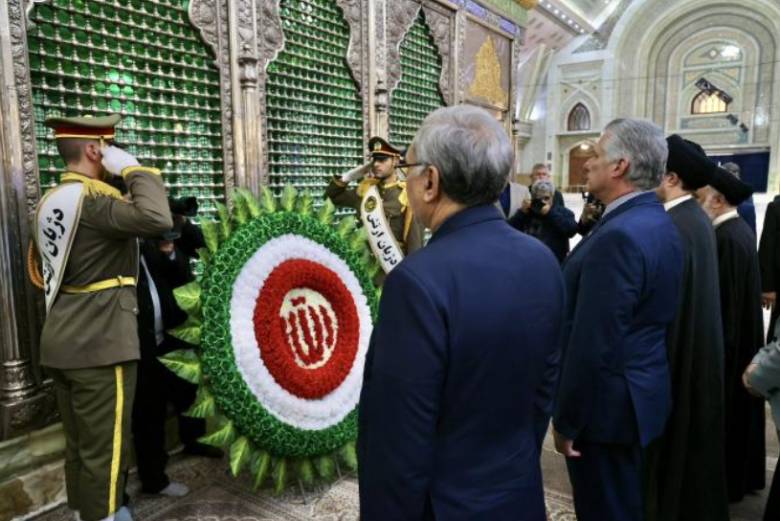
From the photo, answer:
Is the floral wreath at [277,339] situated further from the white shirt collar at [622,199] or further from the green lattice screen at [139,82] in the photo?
the white shirt collar at [622,199]

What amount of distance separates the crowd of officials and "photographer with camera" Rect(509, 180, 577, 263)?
1612 mm

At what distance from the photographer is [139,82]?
9.55ft

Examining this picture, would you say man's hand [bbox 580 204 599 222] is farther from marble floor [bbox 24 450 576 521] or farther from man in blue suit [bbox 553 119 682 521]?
man in blue suit [bbox 553 119 682 521]

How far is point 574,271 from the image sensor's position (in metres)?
1.72

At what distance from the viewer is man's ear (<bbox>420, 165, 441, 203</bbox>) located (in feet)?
3.31

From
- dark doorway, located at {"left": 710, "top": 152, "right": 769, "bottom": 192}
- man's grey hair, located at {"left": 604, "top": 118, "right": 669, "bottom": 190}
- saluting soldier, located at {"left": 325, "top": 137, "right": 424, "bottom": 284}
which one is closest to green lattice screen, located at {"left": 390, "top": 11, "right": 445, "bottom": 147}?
saluting soldier, located at {"left": 325, "top": 137, "right": 424, "bottom": 284}

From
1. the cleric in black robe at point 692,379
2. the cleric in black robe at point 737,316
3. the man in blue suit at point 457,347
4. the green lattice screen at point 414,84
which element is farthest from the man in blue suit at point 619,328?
the green lattice screen at point 414,84

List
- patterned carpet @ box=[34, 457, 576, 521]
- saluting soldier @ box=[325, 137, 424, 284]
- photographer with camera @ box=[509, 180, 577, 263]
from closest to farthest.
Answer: patterned carpet @ box=[34, 457, 576, 521] < saluting soldier @ box=[325, 137, 424, 284] < photographer with camera @ box=[509, 180, 577, 263]

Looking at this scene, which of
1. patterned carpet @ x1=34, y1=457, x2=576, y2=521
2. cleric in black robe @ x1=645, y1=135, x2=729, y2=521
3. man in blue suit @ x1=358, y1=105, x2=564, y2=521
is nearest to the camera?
man in blue suit @ x1=358, y1=105, x2=564, y2=521

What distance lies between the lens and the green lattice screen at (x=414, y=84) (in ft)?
16.5

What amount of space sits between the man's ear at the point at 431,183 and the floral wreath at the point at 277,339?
143 centimetres

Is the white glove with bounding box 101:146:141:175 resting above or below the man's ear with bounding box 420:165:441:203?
above

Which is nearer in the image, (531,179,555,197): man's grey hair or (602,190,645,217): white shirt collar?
(602,190,645,217): white shirt collar

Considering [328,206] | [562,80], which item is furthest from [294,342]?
[562,80]
